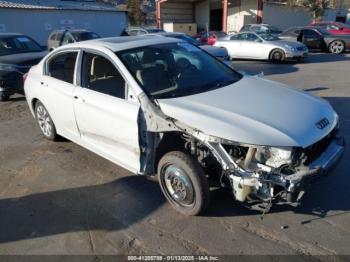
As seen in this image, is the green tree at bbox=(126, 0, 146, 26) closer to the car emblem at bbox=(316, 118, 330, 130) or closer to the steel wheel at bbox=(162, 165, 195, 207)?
the steel wheel at bbox=(162, 165, 195, 207)

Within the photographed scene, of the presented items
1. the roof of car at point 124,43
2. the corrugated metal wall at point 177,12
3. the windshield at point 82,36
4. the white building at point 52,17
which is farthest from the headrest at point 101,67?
the corrugated metal wall at point 177,12

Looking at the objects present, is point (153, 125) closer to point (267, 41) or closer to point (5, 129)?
point (5, 129)

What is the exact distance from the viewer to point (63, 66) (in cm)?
497

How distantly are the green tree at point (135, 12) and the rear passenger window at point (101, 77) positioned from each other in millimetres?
41149

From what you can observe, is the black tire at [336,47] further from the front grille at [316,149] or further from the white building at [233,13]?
the front grille at [316,149]

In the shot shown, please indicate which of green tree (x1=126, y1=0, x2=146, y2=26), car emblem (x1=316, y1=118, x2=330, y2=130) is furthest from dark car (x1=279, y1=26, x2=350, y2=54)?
green tree (x1=126, y1=0, x2=146, y2=26)

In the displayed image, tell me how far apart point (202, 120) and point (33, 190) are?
2.42 meters

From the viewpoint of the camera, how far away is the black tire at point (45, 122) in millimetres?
5418

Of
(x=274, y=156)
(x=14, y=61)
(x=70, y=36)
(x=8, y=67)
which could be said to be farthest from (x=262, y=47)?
(x=274, y=156)

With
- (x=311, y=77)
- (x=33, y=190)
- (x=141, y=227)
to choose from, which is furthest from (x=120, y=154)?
(x=311, y=77)

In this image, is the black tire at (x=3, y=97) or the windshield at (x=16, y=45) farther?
the windshield at (x=16, y=45)

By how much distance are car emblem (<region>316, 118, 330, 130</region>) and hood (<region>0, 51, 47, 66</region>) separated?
7798 millimetres

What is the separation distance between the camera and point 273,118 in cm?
319

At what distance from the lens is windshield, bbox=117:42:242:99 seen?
3.79m
